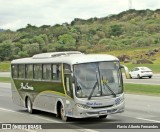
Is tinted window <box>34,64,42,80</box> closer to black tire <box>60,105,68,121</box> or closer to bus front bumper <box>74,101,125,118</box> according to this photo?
black tire <box>60,105,68,121</box>

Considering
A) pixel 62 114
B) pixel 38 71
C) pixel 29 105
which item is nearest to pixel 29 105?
pixel 29 105

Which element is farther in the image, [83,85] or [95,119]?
[95,119]

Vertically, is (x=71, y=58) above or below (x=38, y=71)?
above

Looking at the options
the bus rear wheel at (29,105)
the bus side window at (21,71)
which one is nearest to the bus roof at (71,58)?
the bus side window at (21,71)

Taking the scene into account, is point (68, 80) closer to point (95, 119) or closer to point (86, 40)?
point (95, 119)

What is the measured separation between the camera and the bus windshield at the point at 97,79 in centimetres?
1711

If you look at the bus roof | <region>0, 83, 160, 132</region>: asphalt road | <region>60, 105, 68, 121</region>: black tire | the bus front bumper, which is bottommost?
<region>0, 83, 160, 132</region>: asphalt road

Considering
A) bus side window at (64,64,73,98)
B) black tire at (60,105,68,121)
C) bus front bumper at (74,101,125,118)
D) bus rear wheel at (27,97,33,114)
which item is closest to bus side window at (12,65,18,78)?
bus rear wheel at (27,97,33,114)

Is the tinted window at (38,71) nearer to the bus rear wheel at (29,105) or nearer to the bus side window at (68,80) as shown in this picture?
the bus rear wheel at (29,105)

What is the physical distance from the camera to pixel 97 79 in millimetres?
17312

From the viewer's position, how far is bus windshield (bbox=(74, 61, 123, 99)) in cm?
1711

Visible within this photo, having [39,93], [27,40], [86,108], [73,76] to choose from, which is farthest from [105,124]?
[27,40]

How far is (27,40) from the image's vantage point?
15525 cm

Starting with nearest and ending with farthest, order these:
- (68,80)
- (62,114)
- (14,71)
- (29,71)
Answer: (68,80)
(62,114)
(29,71)
(14,71)
